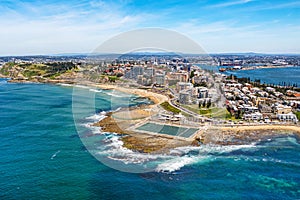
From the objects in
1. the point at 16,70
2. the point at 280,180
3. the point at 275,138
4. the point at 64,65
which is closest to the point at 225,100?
the point at 275,138

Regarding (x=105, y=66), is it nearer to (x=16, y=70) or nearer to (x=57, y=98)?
(x=57, y=98)

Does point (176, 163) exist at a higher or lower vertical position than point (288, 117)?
lower

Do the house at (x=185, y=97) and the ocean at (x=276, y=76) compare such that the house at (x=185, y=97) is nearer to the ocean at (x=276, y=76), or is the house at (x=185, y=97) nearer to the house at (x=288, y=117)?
the house at (x=288, y=117)

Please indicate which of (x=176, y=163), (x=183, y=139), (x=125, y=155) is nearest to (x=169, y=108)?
(x=183, y=139)

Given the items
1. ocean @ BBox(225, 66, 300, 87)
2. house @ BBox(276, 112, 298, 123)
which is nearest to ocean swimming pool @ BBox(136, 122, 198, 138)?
house @ BBox(276, 112, 298, 123)

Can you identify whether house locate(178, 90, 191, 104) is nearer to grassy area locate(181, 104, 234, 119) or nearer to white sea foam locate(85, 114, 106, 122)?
grassy area locate(181, 104, 234, 119)

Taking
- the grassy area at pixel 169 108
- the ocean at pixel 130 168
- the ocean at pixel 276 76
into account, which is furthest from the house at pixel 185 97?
the ocean at pixel 276 76

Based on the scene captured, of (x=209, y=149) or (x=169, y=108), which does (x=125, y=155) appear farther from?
(x=169, y=108)
